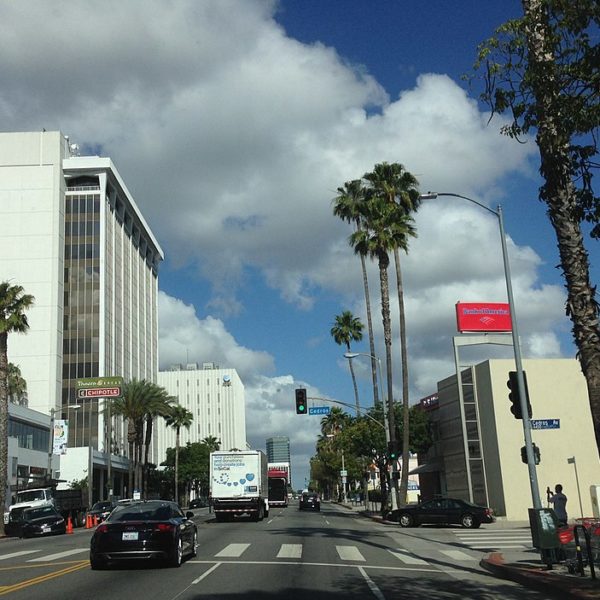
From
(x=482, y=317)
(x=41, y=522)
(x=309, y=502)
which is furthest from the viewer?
(x=309, y=502)

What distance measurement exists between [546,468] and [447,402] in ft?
29.6

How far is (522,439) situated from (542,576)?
91.1ft

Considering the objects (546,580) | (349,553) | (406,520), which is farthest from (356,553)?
(406,520)

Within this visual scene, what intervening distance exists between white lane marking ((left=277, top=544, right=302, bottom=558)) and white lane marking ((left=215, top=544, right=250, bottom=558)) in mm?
1027

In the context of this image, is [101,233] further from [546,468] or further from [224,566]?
[224,566]

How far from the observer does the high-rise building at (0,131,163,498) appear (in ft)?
270

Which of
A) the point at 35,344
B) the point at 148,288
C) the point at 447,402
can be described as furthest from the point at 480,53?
the point at 148,288

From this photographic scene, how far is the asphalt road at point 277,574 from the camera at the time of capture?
37.9ft

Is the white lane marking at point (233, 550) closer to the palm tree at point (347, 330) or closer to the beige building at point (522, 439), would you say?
the beige building at point (522, 439)

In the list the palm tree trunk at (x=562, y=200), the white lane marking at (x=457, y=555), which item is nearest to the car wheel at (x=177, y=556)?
the white lane marking at (x=457, y=555)

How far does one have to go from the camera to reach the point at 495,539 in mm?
24500

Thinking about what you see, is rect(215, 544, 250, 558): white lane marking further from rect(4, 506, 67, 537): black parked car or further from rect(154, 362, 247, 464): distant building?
rect(154, 362, 247, 464): distant building

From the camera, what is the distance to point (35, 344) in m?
82.6

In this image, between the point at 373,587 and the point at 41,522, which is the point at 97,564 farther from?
the point at 41,522
